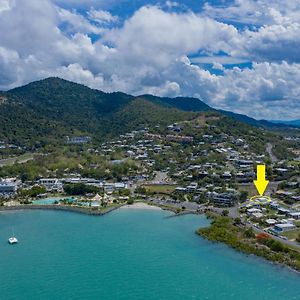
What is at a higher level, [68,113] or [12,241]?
[68,113]

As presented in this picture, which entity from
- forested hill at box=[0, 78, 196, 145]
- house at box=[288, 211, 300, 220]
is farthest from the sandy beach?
forested hill at box=[0, 78, 196, 145]

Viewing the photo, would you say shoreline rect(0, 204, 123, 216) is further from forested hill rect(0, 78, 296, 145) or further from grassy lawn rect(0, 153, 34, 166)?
forested hill rect(0, 78, 296, 145)


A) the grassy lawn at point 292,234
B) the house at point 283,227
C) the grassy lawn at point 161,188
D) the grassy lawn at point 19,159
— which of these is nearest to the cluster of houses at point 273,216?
the house at point 283,227

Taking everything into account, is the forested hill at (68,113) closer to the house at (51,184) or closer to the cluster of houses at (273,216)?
the house at (51,184)

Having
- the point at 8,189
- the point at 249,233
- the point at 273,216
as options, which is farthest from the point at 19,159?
the point at 249,233

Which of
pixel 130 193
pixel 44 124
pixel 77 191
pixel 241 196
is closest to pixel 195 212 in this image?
pixel 241 196

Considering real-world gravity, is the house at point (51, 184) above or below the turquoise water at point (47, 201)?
above

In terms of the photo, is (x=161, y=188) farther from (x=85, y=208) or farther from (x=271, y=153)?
(x=271, y=153)
